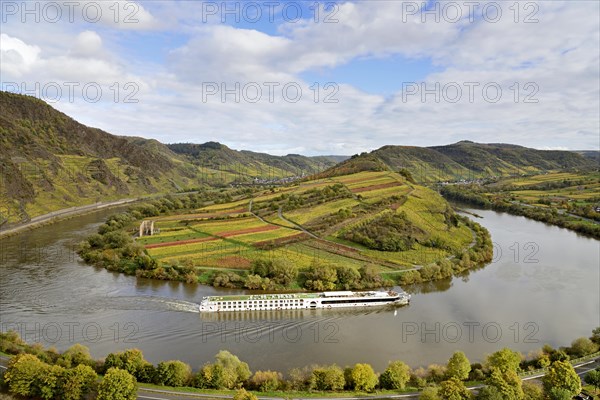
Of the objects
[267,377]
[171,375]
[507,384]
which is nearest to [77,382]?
[171,375]

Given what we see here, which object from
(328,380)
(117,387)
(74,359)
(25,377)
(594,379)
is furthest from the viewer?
(74,359)

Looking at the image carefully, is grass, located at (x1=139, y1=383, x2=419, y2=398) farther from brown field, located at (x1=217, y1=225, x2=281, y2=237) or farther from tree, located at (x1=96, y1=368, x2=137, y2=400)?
brown field, located at (x1=217, y1=225, x2=281, y2=237)

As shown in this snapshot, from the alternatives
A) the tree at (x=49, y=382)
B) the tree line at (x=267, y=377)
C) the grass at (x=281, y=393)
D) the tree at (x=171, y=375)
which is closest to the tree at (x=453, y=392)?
the tree line at (x=267, y=377)

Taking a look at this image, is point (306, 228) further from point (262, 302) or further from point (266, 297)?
point (262, 302)

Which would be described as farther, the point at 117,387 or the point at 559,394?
the point at 559,394

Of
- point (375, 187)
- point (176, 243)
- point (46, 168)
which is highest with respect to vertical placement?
point (46, 168)

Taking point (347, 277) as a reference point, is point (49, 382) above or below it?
below

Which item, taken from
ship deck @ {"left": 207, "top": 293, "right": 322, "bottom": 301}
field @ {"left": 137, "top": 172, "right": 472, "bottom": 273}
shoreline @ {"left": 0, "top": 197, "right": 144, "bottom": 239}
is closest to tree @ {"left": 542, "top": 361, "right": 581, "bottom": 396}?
ship deck @ {"left": 207, "top": 293, "right": 322, "bottom": 301}

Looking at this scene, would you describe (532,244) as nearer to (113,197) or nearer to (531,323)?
(531,323)
